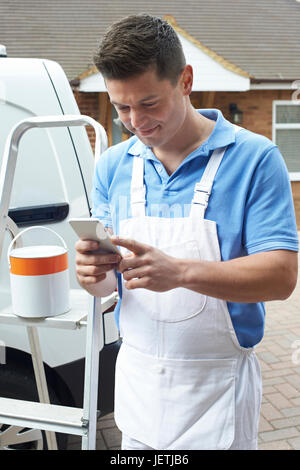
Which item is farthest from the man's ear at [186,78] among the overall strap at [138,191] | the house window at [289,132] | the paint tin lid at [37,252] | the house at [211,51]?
the house window at [289,132]

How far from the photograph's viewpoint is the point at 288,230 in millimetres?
1350

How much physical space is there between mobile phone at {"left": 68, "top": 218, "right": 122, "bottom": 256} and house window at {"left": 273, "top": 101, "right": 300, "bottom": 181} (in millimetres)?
9938

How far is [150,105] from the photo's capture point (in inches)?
53.3

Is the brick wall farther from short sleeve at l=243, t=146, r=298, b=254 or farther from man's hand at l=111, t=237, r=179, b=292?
man's hand at l=111, t=237, r=179, b=292

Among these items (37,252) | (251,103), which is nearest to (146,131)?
(37,252)

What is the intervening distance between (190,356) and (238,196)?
1.53ft

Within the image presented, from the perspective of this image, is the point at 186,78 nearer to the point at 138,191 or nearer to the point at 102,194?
the point at 138,191

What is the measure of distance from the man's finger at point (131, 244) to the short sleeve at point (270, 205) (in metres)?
0.31

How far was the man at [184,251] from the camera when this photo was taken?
1.31 metres

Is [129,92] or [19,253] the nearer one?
[129,92]

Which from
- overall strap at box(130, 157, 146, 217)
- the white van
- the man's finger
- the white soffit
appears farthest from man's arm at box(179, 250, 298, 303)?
the white soffit

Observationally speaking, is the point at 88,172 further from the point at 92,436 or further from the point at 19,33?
the point at 19,33
